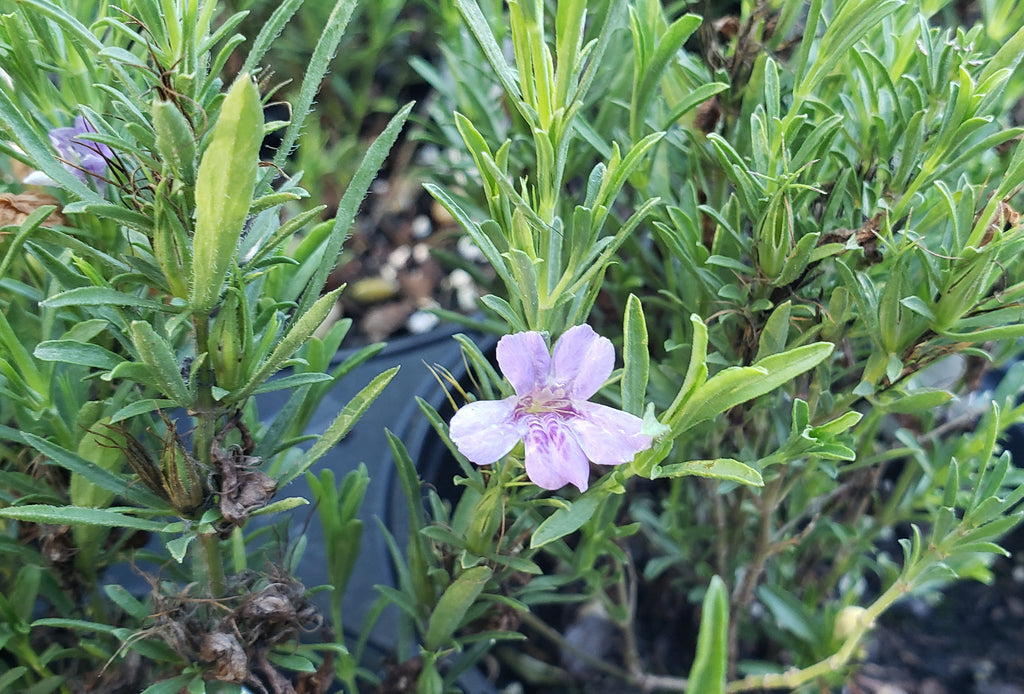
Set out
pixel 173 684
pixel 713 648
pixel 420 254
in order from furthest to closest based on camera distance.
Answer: pixel 420 254 < pixel 173 684 < pixel 713 648

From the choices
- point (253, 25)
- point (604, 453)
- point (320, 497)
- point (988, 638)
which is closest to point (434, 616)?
point (320, 497)

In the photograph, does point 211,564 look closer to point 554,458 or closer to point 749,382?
point 554,458

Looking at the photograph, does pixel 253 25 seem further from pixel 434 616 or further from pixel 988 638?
pixel 988 638

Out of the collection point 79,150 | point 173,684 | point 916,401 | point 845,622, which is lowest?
point 845,622

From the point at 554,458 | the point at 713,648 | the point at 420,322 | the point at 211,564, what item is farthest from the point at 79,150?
the point at 420,322

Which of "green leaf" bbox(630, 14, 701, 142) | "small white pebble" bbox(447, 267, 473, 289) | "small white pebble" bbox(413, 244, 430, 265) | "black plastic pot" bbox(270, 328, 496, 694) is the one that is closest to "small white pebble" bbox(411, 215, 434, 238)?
"small white pebble" bbox(413, 244, 430, 265)
